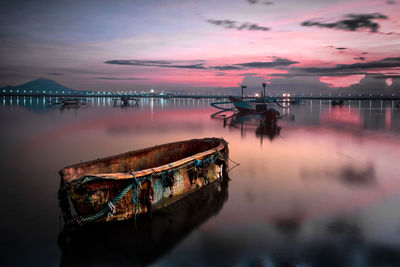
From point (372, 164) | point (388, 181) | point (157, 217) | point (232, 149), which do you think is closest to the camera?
point (157, 217)

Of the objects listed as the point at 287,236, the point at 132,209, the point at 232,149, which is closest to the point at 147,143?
the point at 232,149

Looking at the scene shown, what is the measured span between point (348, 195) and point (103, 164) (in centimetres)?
771

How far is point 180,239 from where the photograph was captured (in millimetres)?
6625

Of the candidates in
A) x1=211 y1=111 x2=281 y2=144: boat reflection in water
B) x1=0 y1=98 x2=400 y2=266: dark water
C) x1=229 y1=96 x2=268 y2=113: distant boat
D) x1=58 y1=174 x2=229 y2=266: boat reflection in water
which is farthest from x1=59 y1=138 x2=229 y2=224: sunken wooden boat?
x1=229 y1=96 x2=268 y2=113: distant boat

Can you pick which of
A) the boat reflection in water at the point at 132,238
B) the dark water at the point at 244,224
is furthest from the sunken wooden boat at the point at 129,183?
the dark water at the point at 244,224

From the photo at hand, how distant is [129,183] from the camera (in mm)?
6688

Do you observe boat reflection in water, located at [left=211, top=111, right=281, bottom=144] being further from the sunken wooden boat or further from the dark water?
the sunken wooden boat

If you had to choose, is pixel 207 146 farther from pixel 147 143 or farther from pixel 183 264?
pixel 147 143

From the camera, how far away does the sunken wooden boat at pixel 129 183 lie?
6289mm

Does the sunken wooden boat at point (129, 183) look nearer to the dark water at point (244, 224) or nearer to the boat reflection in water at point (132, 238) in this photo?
the boat reflection in water at point (132, 238)

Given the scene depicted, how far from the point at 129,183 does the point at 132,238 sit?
3.94 ft

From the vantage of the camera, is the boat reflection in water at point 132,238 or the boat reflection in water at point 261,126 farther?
the boat reflection in water at point 261,126

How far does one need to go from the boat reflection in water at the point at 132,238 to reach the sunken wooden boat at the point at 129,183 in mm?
288

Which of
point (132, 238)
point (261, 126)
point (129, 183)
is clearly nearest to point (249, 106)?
point (261, 126)
